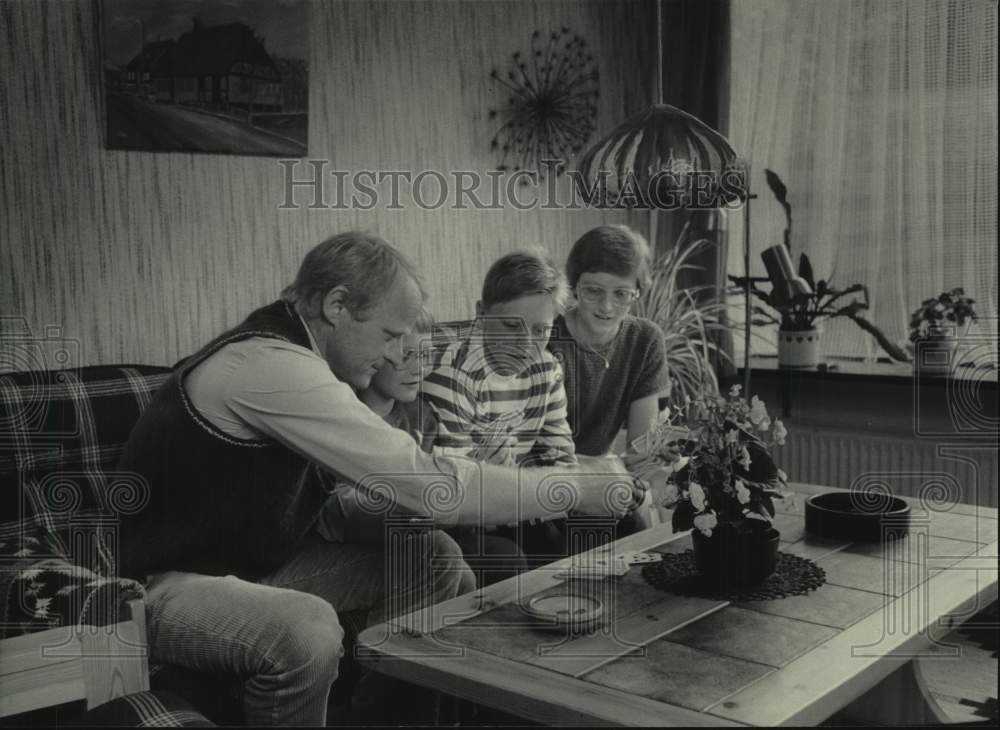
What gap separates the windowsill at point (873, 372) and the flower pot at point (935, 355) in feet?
0.06

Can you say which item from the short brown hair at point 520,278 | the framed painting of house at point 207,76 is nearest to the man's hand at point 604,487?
the short brown hair at point 520,278

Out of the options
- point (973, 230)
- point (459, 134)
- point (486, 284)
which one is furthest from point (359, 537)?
point (973, 230)

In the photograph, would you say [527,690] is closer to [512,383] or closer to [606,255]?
[512,383]

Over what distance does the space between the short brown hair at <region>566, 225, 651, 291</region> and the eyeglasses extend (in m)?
0.03

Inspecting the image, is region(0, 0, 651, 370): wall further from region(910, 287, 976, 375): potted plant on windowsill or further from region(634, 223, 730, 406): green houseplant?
region(910, 287, 976, 375): potted plant on windowsill

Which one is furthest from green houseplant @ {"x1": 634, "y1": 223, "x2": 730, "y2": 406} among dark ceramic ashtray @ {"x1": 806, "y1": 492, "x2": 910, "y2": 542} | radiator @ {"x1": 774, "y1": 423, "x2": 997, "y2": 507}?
dark ceramic ashtray @ {"x1": 806, "y1": 492, "x2": 910, "y2": 542}

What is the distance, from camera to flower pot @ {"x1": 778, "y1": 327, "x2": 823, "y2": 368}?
3.07 metres

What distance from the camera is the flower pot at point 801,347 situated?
10.1 ft

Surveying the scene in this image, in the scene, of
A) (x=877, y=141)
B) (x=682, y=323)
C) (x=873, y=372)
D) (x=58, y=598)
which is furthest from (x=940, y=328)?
(x=58, y=598)

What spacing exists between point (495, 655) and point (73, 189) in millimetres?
1288

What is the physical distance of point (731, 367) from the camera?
3277 millimetres

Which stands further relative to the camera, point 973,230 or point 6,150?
point 973,230

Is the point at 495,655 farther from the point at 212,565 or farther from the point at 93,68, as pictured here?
the point at 93,68

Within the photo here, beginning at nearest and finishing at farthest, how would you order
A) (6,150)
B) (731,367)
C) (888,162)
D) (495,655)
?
(495,655) < (6,150) < (888,162) < (731,367)
